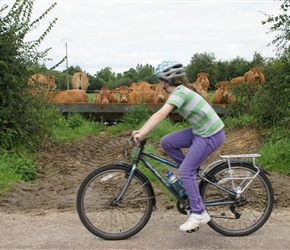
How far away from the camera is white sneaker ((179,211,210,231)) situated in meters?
5.06

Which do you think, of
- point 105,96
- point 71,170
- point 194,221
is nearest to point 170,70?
point 194,221

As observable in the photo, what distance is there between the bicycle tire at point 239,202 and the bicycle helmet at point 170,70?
1084mm

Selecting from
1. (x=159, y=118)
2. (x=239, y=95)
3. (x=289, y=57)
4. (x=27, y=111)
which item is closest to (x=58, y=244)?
(x=159, y=118)

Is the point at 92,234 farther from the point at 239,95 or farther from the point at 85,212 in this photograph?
the point at 239,95

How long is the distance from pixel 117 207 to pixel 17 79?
5.82 meters

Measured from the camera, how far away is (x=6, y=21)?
413 inches

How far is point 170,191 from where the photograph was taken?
537 centimetres

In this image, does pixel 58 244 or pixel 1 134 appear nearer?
pixel 58 244

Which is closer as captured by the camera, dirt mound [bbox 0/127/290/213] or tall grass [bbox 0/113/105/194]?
dirt mound [bbox 0/127/290/213]

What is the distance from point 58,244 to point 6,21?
6.58 metres

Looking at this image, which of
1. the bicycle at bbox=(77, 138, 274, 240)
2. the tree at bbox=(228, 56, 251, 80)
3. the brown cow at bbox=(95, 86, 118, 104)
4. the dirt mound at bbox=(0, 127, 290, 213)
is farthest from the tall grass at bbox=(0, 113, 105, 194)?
the tree at bbox=(228, 56, 251, 80)

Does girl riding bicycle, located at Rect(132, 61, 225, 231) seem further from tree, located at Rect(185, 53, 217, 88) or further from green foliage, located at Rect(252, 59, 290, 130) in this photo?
tree, located at Rect(185, 53, 217, 88)

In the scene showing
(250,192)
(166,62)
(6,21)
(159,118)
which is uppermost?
(6,21)

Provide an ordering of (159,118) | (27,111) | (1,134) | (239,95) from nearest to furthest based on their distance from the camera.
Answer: (159,118) → (1,134) → (27,111) → (239,95)
